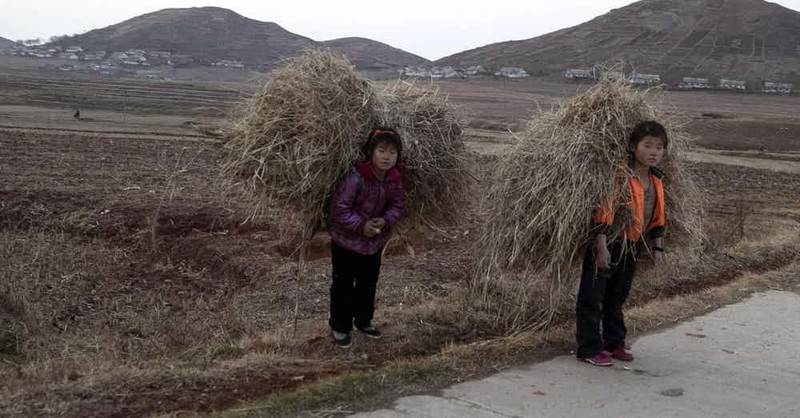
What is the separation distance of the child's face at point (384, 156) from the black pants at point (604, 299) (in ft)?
4.72

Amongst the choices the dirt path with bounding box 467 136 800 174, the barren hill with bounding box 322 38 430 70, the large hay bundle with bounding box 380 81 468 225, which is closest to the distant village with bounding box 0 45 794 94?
the barren hill with bounding box 322 38 430 70

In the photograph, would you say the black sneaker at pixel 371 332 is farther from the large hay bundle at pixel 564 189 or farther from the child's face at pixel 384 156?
the child's face at pixel 384 156

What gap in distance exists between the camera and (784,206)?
50.2 feet

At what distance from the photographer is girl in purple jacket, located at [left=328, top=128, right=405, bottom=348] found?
5.28m

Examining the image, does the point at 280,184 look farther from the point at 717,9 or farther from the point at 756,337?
the point at 717,9

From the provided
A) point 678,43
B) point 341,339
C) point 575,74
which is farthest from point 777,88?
point 341,339

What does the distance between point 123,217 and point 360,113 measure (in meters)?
6.79

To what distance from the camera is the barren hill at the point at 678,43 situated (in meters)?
93.2

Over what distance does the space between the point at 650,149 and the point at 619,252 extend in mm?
707

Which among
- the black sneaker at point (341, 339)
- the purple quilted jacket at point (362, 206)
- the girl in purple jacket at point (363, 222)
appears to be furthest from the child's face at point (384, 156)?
the black sneaker at point (341, 339)

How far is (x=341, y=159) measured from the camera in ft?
17.7

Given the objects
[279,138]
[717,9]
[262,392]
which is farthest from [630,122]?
[717,9]

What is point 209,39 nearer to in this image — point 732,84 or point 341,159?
point 732,84

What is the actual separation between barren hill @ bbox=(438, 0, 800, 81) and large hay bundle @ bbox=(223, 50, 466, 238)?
283 ft
